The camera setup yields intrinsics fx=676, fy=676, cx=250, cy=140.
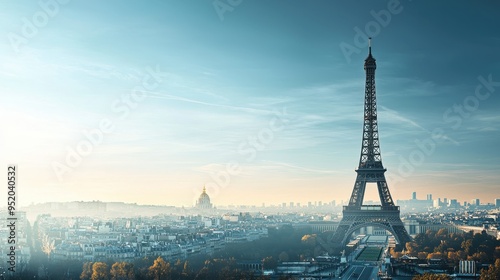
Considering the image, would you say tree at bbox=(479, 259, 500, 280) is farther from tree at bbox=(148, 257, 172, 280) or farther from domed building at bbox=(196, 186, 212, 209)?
domed building at bbox=(196, 186, 212, 209)

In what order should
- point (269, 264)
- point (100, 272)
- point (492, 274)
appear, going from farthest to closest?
1. point (269, 264)
2. point (100, 272)
3. point (492, 274)

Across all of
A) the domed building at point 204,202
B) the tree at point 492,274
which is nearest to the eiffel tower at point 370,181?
the tree at point 492,274

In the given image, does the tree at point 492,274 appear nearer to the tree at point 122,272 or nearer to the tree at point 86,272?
the tree at point 122,272

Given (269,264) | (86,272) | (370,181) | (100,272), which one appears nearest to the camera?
(100,272)

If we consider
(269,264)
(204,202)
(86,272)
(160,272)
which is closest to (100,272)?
(86,272)

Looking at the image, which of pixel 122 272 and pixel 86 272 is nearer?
pixel 122 272

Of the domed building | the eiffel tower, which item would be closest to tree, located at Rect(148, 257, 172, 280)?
the eiffel tower

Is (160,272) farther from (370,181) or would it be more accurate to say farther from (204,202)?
(204,202)

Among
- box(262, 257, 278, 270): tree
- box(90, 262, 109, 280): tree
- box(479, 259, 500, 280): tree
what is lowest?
box(262, 257, 278, 270): tree
